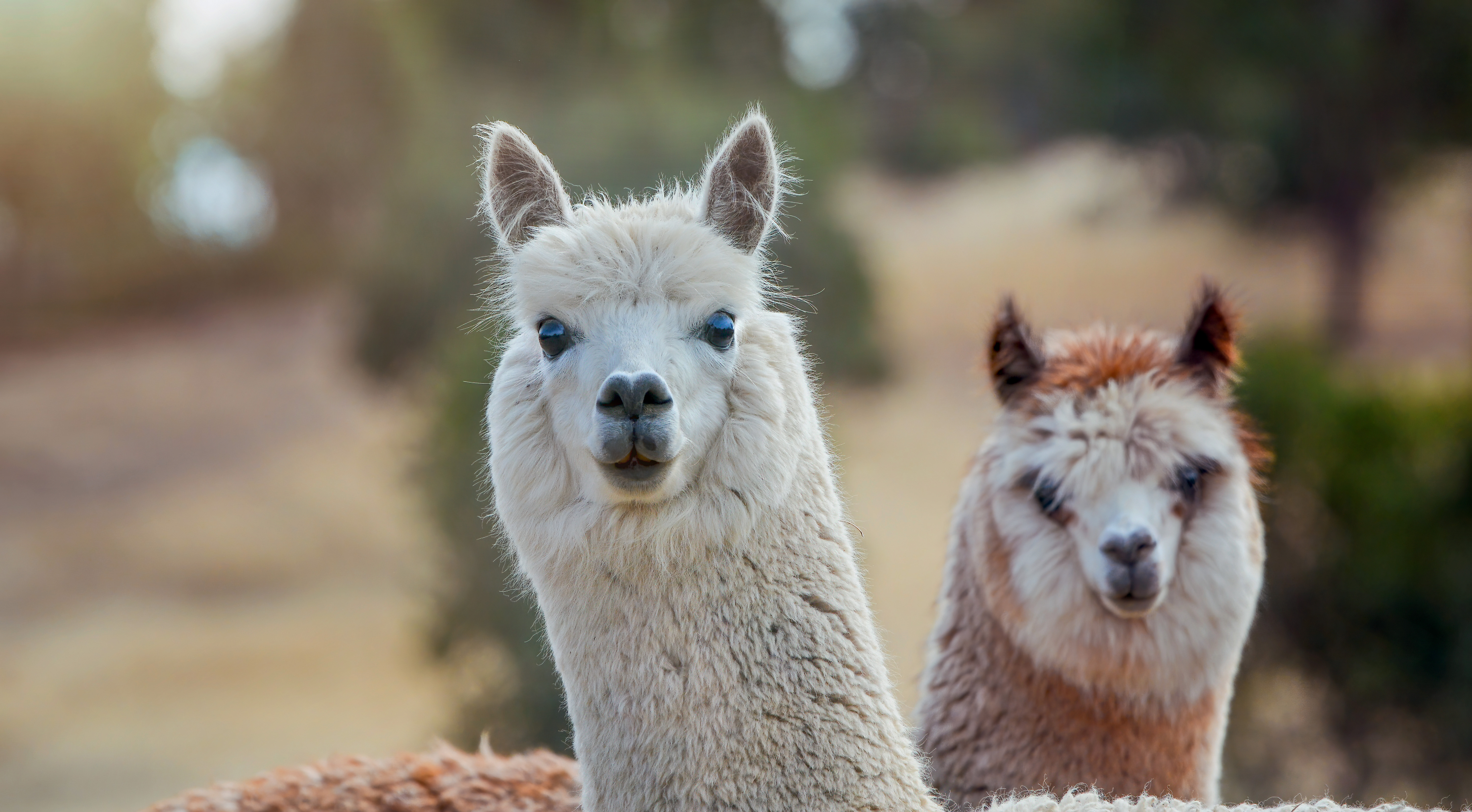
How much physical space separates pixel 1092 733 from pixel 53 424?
1797 centimetres

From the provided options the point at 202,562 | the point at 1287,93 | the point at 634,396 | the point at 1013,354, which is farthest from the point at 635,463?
the point at 202,562

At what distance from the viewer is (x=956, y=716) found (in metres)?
3.09

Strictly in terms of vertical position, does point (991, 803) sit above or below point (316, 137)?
below

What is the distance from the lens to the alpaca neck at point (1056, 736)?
116 inches

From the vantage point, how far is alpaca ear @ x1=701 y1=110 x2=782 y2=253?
7.93ft

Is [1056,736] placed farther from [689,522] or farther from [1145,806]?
[689,522]

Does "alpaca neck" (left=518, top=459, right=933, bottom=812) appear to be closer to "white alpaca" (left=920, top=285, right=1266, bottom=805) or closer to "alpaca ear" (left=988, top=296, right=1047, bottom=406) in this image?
"white alpaca" (left=920, top=285, right=1266, bottom=805)

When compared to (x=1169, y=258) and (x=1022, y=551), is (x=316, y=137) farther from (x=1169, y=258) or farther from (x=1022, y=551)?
(x=1022, y=551)

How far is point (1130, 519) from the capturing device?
9.48 ft

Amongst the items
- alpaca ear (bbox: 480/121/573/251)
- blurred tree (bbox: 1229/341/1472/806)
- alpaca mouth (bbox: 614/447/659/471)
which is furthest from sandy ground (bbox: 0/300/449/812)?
alpaca mouth (bbox: 614/447/659/471)

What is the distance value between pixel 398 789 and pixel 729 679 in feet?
3.74

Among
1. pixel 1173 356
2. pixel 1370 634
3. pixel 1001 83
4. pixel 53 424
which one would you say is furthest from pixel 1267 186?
pixel 53 424

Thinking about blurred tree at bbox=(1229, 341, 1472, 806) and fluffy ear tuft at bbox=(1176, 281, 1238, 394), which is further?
blurred tree at bbox=(1229, 341, 1472, 806)

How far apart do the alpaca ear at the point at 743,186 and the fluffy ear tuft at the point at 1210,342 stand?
1469mm
